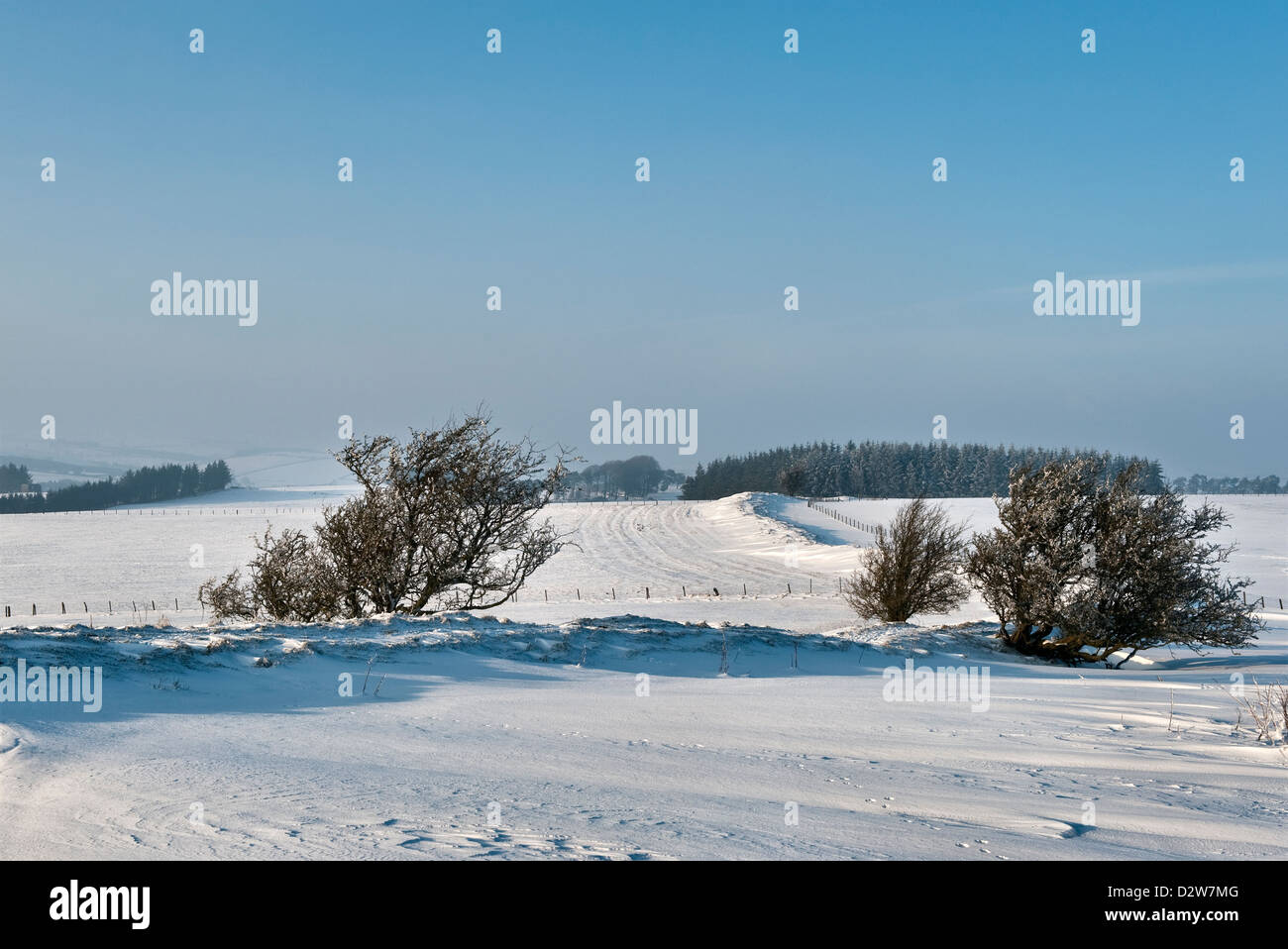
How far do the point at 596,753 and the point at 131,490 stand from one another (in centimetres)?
16740

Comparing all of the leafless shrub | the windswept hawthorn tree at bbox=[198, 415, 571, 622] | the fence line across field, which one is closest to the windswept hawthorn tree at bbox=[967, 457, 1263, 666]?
the leafless shrub

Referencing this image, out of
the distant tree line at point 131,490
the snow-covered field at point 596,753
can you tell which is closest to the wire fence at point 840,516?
the snow-covered field at point 596,753

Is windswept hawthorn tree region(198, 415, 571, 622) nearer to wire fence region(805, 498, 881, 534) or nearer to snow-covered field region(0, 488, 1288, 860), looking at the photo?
snow-covered field region(0, 488, 1288, 860)

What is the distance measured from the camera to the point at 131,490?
15125 centimetres

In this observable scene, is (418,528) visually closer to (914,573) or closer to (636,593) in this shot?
(914,573)

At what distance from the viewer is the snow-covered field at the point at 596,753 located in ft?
14.3

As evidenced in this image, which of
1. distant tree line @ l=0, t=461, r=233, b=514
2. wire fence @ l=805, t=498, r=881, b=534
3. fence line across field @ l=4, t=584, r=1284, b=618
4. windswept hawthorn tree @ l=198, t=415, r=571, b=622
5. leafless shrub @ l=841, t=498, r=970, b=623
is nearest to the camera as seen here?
windswept hawthorn tree @ l=198, t=415, r=571, b=622

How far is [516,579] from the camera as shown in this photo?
21984mm

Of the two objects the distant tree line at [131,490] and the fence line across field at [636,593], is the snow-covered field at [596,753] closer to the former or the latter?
the fence line across field at [636,593]

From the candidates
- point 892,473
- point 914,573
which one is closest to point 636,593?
point 914,573

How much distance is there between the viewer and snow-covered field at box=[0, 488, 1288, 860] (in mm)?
4371

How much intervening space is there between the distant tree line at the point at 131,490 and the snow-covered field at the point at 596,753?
5410 inches

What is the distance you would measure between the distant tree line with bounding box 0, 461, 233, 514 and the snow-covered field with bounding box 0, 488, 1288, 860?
5410 inches
